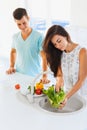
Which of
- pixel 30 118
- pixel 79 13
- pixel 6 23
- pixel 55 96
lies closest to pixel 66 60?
pixel 55 96

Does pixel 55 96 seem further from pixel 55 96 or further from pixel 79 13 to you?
pixel 79 13

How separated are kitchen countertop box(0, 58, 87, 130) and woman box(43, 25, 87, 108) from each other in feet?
0.58

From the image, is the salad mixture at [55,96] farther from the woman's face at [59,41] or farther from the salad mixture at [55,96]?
the woman's face at [59,41]

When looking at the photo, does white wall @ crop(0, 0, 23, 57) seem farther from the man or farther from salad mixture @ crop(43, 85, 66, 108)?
salad mixture @ crop(43, 85, 66, 108)

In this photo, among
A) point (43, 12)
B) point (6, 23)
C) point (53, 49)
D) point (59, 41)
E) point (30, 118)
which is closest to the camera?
point (30, 118)

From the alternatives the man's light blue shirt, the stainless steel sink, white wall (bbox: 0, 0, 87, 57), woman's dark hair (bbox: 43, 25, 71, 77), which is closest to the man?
the man's light blue shirt

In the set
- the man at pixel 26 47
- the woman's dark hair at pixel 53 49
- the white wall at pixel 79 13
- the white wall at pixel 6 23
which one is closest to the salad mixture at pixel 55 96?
the woman's dark hair at pixel 53 49

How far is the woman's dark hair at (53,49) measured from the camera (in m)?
1.71

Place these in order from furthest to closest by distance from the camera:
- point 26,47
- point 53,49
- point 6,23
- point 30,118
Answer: point 6,23
point 26,47
point 53,49
point 30,118

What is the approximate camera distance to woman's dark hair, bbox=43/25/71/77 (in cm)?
171

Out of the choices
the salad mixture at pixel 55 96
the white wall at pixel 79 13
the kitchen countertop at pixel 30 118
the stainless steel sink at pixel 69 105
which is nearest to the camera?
the kitchen countertop at pixel 30 118

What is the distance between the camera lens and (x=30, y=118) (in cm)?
158

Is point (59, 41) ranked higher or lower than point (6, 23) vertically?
higher

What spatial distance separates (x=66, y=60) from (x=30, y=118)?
20.5 inches
